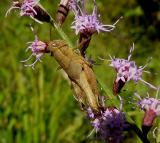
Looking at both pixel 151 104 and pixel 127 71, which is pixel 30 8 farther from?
pixel 151 104

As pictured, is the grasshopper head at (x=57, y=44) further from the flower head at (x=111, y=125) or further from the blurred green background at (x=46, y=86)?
the blurred green background at (x=46, y=86)

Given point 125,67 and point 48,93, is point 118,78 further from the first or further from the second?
point 48,93

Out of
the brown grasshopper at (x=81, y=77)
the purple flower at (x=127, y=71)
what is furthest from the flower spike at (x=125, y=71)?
the brown grasshopper at (x=81, y=77)

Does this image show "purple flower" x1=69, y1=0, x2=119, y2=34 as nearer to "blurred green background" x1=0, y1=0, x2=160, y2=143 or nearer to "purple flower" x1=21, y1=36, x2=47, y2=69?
"purple flower" x1=21, y1=36, x2=47, y2=69

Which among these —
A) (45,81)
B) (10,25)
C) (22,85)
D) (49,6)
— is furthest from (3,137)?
(49,6)

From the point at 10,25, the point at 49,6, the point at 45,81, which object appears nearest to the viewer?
the point at 45,81

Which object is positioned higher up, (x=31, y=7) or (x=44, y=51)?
(x=31, y=7)

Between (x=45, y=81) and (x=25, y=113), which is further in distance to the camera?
(x=45, y=81)

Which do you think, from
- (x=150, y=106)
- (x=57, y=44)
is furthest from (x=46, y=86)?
(x=57, y=44)
